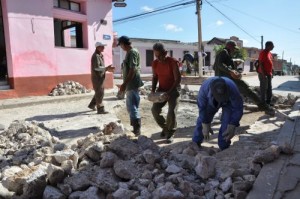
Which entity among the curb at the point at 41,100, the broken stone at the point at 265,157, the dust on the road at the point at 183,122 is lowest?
the dust on the road at the point at 183,122

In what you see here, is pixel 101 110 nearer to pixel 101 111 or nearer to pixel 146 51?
pixel 101 111

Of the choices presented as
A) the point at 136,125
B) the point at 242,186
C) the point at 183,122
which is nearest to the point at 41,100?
the point at 183,122

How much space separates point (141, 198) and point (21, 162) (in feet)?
6.08

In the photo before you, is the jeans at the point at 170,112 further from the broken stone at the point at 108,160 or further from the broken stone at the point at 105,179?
the broken stone at the point at 105,179

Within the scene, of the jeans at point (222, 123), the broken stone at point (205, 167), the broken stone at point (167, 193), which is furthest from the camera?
the jeans at point (222, 123)

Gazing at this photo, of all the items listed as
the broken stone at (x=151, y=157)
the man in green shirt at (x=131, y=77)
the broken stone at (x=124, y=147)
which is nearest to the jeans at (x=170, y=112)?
the man in green shirt at (x=131, y=77)

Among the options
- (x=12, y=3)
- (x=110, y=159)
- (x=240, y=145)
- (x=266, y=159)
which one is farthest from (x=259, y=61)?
(x=12, y=3)

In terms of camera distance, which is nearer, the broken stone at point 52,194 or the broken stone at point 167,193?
the broken stone at point 167,193

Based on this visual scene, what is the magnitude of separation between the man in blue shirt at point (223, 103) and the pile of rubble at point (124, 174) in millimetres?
469

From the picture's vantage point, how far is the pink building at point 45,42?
9.14 metres

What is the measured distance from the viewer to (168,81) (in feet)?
16.5

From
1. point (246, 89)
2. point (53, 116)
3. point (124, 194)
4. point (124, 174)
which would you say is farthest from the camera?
point (53, 116)

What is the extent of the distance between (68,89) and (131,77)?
575cm

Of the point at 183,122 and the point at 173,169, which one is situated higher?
the point at 173,169
